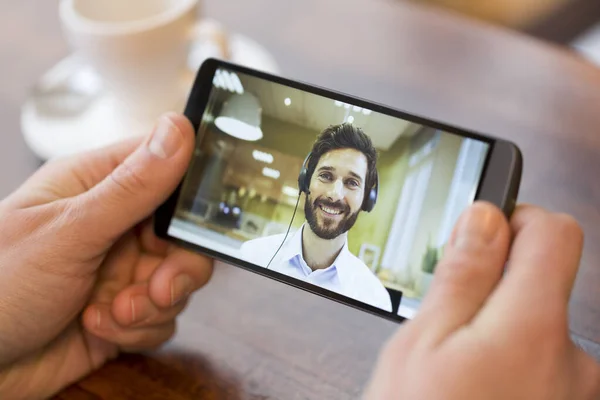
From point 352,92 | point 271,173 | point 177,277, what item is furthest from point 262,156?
point 352,92

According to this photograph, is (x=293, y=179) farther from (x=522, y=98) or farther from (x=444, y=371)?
(x=522, y=98)

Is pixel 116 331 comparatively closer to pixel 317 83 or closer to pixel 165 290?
pixel 165 290

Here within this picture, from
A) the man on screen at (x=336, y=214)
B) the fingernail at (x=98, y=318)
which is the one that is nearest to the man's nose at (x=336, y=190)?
the man on screen at (x=336, y=214)

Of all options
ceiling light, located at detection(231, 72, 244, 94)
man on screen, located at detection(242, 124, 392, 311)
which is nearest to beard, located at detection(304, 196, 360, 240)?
man on screen, located at detection(242, 124, 392, 311)

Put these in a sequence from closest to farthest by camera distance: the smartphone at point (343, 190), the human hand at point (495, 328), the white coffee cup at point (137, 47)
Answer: the human hand at point (495, 328)
the smartphone at point (343, 190)
the white coffee cup at point (137, 47)

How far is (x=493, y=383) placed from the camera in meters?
0.29

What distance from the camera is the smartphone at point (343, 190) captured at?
0.41 meters

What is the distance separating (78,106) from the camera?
0.66 m

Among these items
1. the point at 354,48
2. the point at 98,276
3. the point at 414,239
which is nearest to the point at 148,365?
the point at 98,276

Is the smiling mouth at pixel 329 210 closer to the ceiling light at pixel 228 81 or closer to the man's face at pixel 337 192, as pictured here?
the man's face at pixel 337 192

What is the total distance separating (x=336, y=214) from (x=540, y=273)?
0.49 feet

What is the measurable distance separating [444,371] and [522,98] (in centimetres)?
46

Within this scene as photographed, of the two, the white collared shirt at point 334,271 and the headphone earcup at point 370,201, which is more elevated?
the headphone earcup at point 370,201

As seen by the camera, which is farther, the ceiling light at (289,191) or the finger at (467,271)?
the ceiling light at (289,191)
